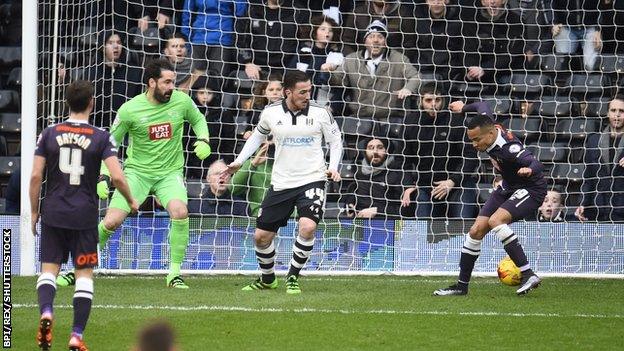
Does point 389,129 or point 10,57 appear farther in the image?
point 10,57

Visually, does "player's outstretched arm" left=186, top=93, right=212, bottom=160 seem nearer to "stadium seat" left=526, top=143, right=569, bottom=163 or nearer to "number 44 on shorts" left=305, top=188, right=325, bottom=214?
"number 44 on shorts" left=305, top=188, right=325, bottom=214

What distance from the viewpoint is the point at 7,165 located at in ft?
52.1

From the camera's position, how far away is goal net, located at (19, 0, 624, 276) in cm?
1460

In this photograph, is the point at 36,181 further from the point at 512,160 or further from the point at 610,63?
the point at 610,63

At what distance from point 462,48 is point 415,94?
1.02 m

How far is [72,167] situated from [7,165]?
8.08 meters

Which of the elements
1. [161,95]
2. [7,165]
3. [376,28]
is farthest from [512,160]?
[7,165]

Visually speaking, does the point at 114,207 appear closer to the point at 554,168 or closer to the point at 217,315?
the point at 217,315

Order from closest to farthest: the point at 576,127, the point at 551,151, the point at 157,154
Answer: the point at 157,154 → the point at 551,151 → the point at 576,127

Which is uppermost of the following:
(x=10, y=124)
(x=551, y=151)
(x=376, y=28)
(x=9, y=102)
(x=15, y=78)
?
(x=376, y=28)

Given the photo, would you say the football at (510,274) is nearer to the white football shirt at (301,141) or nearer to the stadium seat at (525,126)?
the white football shirt at (301,141)

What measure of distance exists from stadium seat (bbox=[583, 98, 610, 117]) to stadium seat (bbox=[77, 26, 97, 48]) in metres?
6.40

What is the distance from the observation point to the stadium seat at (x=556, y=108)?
1627cm

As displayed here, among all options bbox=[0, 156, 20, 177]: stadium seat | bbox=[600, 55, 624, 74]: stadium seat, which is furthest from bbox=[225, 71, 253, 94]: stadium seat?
bbox=[600, 55, 624, 74]: stadium seat
